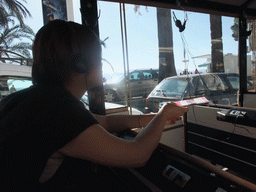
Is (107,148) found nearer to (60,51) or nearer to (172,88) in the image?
(60,51)

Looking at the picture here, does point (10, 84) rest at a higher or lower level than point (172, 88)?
higher

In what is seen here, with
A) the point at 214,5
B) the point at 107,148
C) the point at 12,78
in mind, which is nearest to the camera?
the point at 107,148

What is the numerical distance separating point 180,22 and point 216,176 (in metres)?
2.13

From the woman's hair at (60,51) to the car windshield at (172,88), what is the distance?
118 inches

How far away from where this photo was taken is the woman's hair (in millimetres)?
607

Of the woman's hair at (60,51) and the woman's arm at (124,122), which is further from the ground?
the woman's hair at (60,51)

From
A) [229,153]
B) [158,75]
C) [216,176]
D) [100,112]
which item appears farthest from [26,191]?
[158,75]

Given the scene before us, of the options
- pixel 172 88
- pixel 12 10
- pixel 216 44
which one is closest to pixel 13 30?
pixel 12 10

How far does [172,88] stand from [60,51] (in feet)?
10.8

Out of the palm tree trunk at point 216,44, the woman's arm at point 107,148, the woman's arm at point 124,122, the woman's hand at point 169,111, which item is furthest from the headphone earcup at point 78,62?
the palm tree trunk at point 216,44

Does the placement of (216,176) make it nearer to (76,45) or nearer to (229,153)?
(76,45)

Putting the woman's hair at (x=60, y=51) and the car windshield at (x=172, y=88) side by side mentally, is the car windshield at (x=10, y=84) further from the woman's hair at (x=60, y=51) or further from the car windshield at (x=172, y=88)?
the car windshield at (x=172, y=88)

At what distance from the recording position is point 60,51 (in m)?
0.60

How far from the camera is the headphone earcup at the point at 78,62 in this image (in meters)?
0.62
